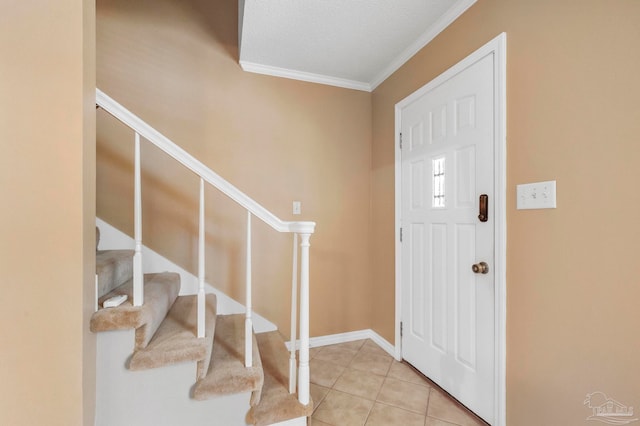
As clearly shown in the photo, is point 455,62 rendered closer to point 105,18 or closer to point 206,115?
point 206,115

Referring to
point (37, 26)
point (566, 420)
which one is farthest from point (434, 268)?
point (37, 26)

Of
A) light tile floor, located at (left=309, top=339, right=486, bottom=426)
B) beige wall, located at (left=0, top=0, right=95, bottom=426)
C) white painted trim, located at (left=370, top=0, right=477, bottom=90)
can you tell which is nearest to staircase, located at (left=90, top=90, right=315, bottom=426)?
beige wall, located at (left=0, top=0, right=95, bottom=426)

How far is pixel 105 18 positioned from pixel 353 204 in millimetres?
2283

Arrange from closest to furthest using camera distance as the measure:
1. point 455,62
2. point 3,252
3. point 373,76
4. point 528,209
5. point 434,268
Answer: point 3,252, point 528,209, point 455,62, point 434,268, point 373,76

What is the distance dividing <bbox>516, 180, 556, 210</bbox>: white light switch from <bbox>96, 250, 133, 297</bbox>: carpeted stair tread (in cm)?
196

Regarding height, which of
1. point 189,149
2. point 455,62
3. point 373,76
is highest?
point 373,76

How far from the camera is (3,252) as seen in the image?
0.89m

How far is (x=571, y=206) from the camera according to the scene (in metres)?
1.02

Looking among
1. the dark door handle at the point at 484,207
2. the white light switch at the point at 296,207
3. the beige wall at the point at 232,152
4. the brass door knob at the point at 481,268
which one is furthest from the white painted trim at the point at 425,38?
the brass door knob at the point at 481,268

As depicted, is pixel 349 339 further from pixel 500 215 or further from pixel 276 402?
pixel 500 215

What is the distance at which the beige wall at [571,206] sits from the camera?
0.88 metres

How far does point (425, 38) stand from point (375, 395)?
2301mm

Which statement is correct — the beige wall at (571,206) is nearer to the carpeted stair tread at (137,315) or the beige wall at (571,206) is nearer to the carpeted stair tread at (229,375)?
the carpeted stair tread at (229,375)

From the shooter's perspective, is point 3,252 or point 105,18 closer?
point 3,252
